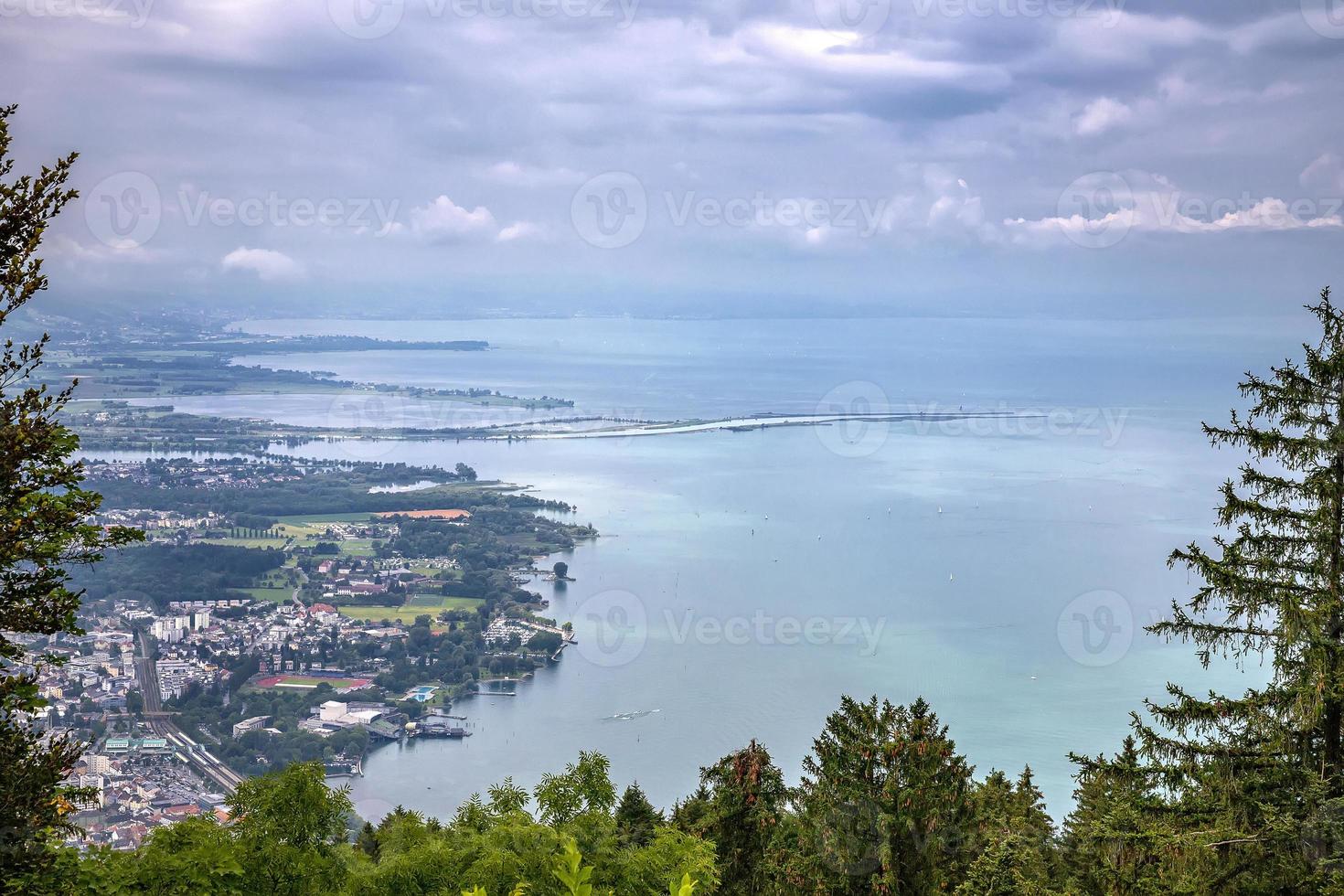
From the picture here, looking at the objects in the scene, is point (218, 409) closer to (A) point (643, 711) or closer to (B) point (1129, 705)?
(A) point (643, 711)

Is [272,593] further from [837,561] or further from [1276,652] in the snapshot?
[1276,652]

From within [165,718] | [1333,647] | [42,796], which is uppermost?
[1333,647]

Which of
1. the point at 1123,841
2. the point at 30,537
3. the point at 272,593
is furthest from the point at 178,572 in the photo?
the point at 1123,841

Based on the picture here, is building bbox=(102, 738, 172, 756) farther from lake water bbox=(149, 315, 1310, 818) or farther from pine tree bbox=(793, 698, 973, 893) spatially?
pine tree bbox=(793, 698, 973, 893)

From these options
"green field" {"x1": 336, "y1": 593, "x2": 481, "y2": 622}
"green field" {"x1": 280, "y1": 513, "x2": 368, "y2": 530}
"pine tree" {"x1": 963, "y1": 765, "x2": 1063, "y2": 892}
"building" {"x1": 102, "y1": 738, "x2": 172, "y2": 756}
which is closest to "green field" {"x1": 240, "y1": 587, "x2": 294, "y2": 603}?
"green field" {"x1": 336, "y1": 593, "x2": 481, "y2": 622}

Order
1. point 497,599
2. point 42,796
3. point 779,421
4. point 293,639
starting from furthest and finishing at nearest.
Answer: point 779,421, point 497,599, point 293,639, point 42,796

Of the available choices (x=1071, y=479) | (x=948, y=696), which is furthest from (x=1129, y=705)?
(x=1071, y=479)
